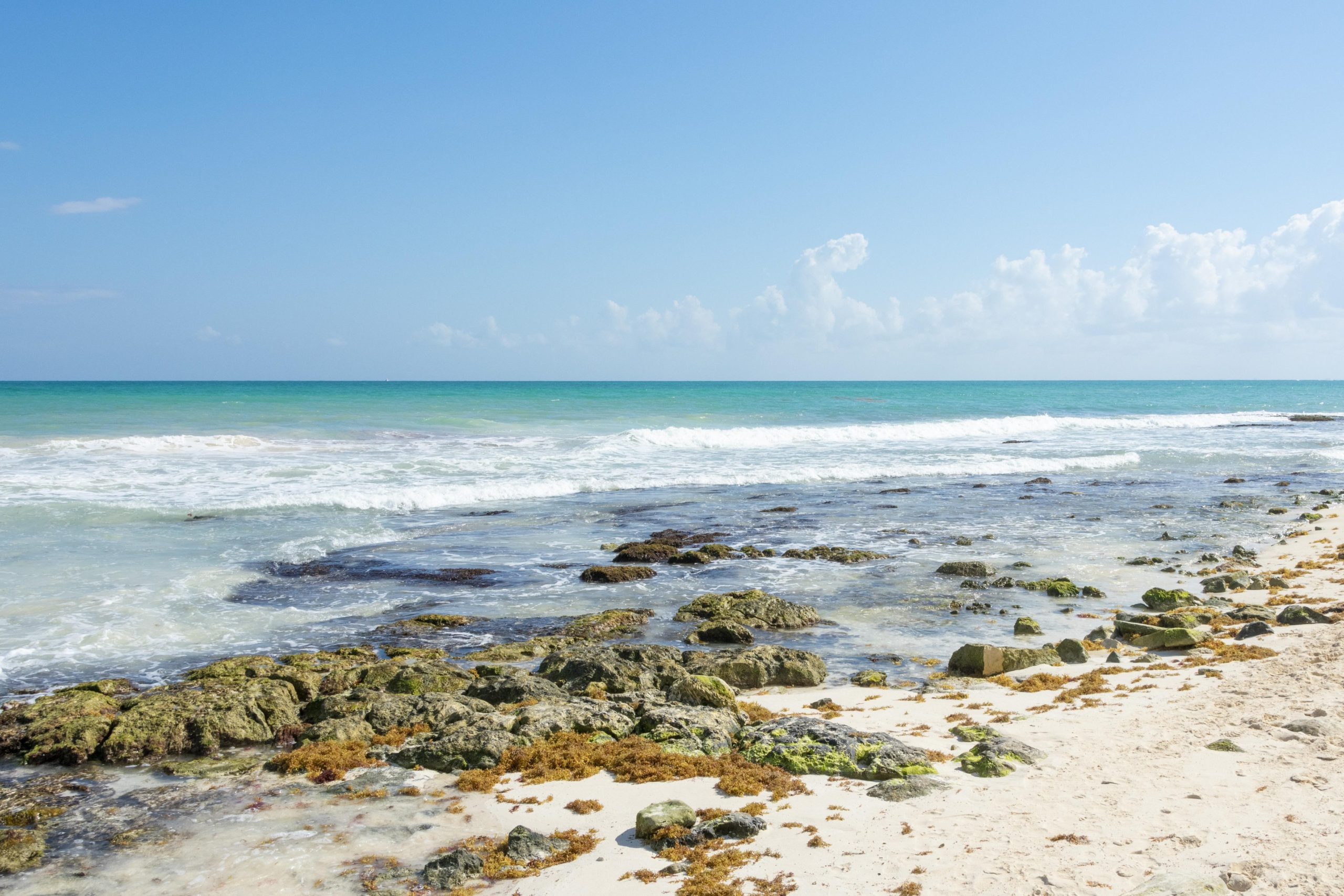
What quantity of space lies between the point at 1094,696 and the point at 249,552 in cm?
1494

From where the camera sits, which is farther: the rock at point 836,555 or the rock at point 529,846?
the rock at point 836,555

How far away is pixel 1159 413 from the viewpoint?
7175cm

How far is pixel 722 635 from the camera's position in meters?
12.1

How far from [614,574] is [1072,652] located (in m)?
7.65

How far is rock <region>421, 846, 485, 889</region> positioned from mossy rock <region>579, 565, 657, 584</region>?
928 cm

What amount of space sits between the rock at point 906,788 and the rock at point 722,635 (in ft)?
16.0

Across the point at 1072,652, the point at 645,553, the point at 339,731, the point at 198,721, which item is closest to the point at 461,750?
the point at 339,731

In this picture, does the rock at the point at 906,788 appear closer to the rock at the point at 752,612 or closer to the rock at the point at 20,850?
the rock at the point at 752,612

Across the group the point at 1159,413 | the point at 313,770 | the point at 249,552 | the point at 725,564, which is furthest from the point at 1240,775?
the point at 1159,413

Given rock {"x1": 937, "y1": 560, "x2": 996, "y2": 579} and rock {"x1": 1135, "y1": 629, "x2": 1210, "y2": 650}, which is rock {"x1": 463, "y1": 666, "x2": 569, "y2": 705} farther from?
rock {"x1": 937, "y1": 560, "x2": 996, "y2": 579}

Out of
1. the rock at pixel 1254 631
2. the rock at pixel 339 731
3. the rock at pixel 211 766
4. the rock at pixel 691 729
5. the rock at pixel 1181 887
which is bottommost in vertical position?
the rock at pixel 211 766

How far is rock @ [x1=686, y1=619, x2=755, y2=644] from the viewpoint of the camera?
39.4 ft

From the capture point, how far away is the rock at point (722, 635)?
12.0 meters

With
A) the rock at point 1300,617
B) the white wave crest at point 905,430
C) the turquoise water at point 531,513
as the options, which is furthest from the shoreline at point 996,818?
the white wave crest at point 905,430
